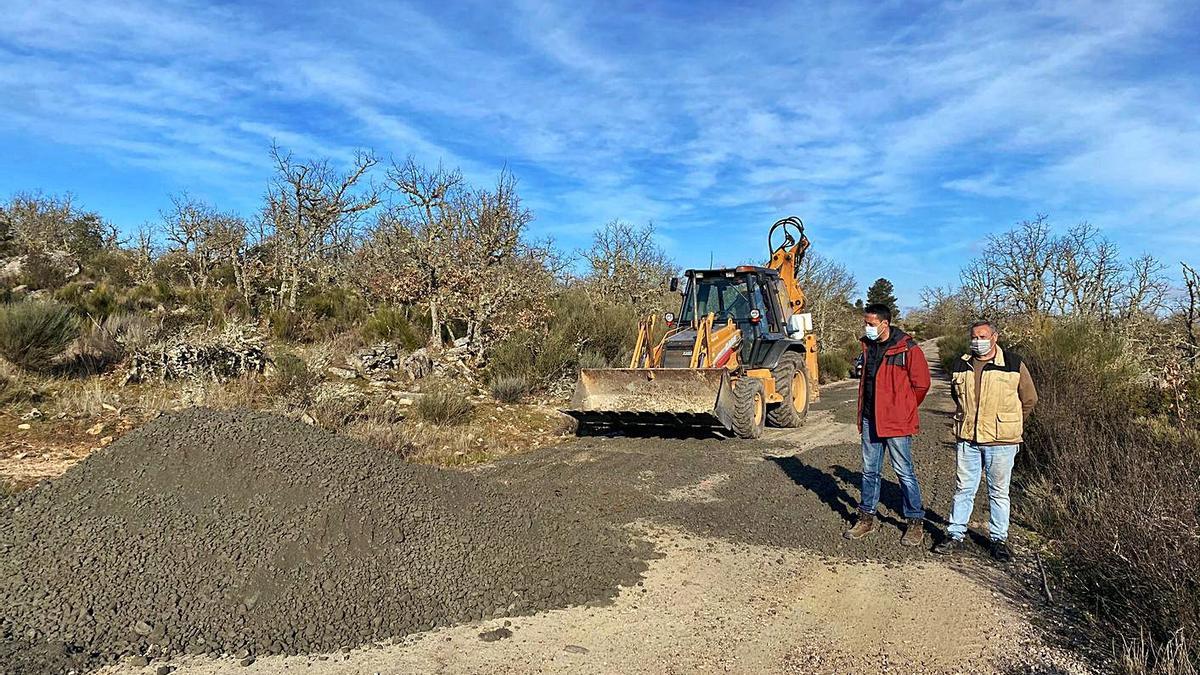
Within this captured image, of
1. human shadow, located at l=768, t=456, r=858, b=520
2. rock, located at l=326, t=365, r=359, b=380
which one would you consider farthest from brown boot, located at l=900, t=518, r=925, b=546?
rock, located at l=326, t=365, r=359, b=380

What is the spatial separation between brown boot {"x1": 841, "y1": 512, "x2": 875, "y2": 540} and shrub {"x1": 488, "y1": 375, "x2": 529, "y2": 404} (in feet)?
22.7

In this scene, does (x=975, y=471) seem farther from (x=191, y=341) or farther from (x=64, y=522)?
(x=191, y=341)

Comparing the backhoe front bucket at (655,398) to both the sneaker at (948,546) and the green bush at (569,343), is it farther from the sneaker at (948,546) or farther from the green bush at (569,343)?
the sneaker at (948,546)

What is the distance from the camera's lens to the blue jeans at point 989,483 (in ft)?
15.9

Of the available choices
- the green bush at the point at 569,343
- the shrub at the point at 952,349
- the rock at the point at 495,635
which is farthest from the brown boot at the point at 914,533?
the shrub at the point at 952,349

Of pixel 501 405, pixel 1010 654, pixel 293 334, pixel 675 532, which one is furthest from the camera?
pixel 293 334

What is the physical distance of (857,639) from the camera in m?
3.76

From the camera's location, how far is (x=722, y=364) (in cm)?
956

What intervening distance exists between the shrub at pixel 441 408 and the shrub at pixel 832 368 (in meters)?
15.2

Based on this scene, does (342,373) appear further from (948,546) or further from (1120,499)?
(1120,499)

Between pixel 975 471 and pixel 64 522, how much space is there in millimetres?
5827

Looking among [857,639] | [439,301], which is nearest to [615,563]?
[857,639]

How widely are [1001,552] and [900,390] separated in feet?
4.01

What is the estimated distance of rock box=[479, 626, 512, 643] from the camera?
375cm
